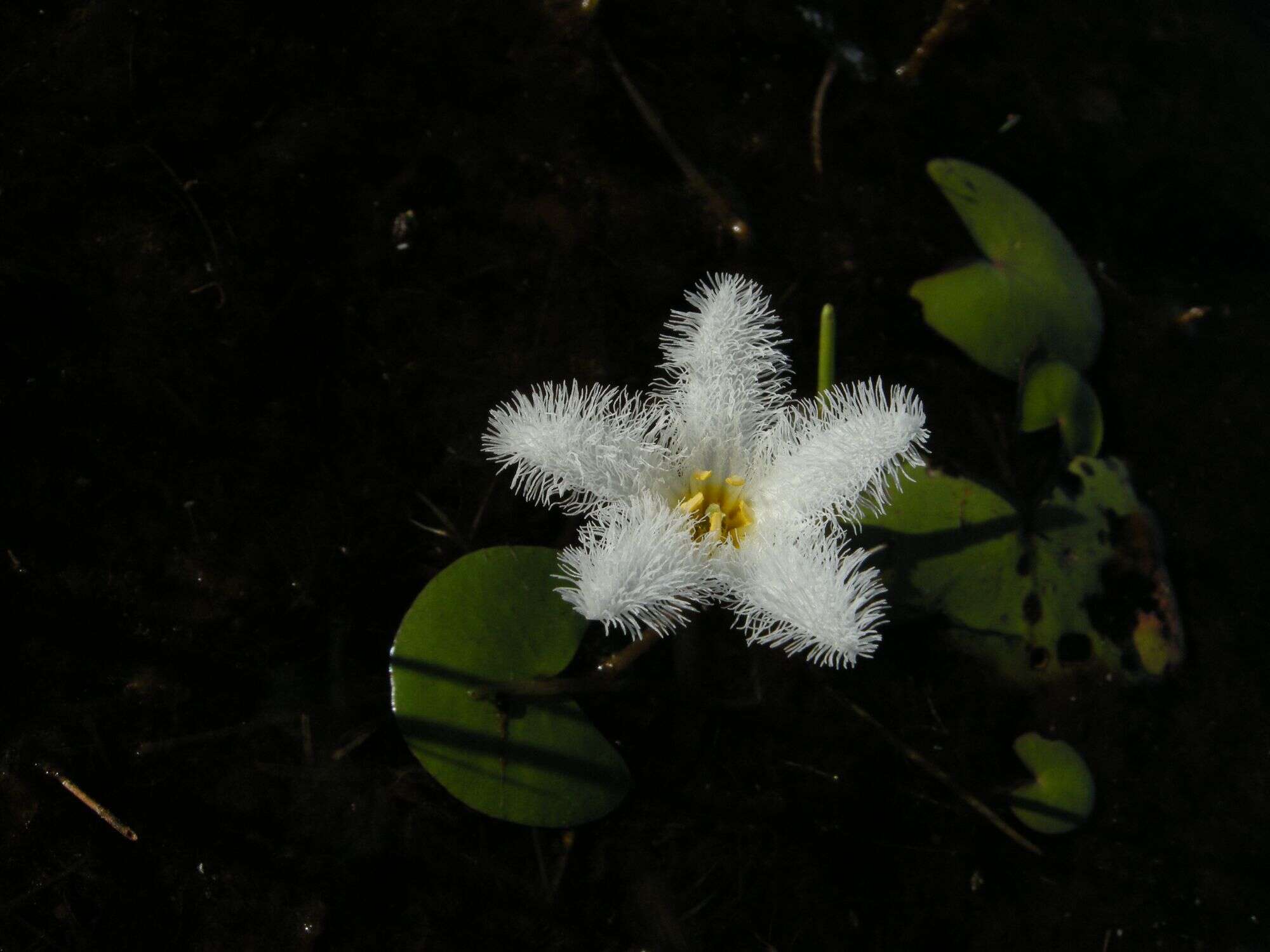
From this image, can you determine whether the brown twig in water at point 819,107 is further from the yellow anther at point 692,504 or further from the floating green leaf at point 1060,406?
the yellow anther at point 692,504

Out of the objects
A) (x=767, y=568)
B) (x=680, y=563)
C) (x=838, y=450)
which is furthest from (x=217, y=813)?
(x=838, y=450)

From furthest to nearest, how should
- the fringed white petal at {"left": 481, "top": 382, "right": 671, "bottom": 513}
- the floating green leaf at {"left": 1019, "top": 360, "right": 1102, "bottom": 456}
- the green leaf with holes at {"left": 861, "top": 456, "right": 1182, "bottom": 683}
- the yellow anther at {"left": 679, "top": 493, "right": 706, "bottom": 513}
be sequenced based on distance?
the floating green leaf at {"left": 1019, "top": 360, "right": 1102, "bottom": 456} < the green leaf with holes at {"left": 861, "top": 456, "right": 1182, "bottom": 683} < the yellow anther at {"left": 679, "top": 493, "right": 706, "bottom": 513} < the fringed white petal at {"left": 481, "top": 382, "right": 671, "bottom": 513}

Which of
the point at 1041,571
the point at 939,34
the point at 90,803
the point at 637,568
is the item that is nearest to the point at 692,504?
the point at 637,568

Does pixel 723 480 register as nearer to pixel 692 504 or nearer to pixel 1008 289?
pixel 692 504

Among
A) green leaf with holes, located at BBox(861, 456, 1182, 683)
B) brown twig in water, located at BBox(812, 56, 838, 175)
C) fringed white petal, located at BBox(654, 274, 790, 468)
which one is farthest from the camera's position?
brown twig in water, located at BBox(812, 56, 838, 175)

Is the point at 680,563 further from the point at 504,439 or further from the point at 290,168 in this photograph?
the point at 290,168

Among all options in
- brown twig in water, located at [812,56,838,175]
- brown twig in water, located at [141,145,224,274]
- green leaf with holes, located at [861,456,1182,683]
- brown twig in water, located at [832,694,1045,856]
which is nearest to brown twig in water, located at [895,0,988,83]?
brown twig in water, located at [812,56,838,175]

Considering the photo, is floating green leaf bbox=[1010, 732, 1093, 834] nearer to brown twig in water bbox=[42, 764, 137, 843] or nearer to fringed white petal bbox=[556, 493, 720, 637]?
fringed white petal bbox=[556, 493, 720, 637]
